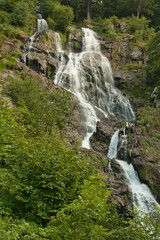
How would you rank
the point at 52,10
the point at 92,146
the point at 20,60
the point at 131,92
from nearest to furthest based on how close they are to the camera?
the point at 92,146, the point at 20,60, the point at 131,92, the point at 52,10

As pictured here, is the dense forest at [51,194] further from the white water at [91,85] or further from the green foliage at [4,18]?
the green foliage at [4,18]

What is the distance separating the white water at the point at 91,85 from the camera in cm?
2498

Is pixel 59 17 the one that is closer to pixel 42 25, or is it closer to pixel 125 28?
pixel 42 25

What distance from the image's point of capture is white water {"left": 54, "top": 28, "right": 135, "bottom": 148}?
984 inches

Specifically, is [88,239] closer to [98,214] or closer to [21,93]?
[98,214]

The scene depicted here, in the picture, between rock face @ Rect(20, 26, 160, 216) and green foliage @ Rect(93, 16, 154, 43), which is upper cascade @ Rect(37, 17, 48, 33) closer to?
rock face @ Rect(20, 26, 160, 216)

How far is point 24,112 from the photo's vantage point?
1527 centimetres

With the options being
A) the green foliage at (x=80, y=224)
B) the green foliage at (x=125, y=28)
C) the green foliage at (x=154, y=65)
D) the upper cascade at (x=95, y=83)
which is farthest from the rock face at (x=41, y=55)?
the green foliage at (x=80, y=224)

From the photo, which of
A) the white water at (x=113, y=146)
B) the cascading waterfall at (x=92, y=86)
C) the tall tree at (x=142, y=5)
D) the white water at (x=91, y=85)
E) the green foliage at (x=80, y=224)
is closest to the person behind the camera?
the green foliage at (x=80, y=224)

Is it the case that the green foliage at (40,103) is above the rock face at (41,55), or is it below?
below

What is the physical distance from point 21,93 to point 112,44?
63.4 ft

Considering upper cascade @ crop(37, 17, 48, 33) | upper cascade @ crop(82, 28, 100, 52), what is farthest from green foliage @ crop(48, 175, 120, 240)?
upper cascade @ crop(37, 17, 48, 33)

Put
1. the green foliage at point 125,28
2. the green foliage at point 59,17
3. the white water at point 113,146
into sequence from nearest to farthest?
1. the white water at point 113,146
2. the green foliage at point 59,17
3. the green foliage at point 125,28

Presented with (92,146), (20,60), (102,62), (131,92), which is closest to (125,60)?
(102,62)
